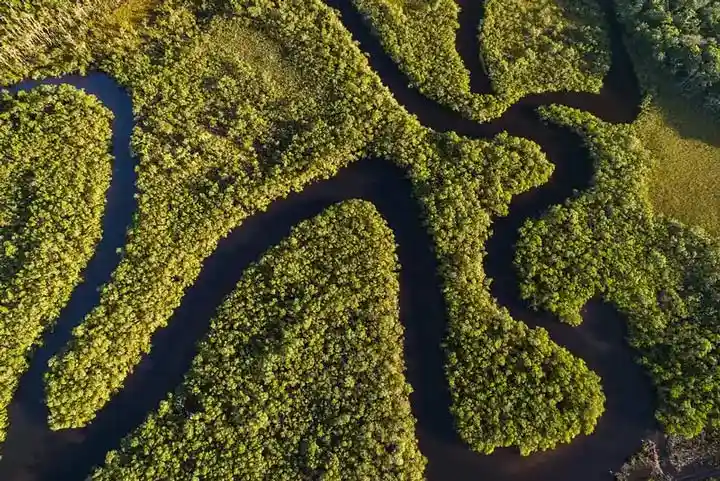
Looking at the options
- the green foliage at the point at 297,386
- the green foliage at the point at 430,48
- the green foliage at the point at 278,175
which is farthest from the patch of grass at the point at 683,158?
the green foliage at the point at 297,386

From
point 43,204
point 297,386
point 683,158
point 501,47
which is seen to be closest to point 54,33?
point 43,204

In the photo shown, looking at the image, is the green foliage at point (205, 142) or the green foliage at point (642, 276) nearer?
the green foliage at point (642, 276)

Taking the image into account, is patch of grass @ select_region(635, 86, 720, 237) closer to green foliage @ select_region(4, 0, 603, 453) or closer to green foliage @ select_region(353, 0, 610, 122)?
green foliage @ select_region(353, 0, 610, 122)

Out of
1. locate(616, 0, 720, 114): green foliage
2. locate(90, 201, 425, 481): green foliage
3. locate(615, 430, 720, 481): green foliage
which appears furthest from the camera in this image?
locate(616, 0, 720, 114): green foliage

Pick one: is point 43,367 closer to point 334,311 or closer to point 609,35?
point 334,311

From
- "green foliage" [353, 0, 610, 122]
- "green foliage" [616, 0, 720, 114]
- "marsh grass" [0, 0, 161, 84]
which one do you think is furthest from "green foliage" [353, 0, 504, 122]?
"marsh grass" [0, 0, 161, 84]

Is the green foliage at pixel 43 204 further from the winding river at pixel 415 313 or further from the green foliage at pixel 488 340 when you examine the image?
the green foliage at pixel 488 340

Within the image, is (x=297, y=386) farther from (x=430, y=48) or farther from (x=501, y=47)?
(x=501, y=47)
